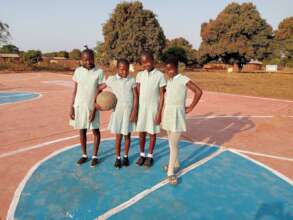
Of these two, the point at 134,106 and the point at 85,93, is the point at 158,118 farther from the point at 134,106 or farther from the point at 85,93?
the point at 85,93

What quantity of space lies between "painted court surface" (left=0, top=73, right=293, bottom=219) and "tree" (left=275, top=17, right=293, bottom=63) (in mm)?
43828

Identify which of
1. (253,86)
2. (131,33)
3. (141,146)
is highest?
(131,33)

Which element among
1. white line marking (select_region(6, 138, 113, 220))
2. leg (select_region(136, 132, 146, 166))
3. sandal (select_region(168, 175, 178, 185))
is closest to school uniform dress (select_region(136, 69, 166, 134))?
leg (select_region(136, 132, 146, 166))

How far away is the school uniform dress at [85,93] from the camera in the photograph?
4.40 metres

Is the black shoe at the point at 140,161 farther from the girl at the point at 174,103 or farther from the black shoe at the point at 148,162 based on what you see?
the girl at the point at 174,103

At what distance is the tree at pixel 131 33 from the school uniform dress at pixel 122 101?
34.0m

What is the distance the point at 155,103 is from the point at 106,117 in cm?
484

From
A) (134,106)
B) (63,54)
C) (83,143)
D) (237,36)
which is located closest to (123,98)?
(134,106)

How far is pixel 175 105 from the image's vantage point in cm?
405

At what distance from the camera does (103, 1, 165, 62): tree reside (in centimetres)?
3778

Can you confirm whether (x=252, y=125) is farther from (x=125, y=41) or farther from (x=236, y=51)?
(x=236, y=51)

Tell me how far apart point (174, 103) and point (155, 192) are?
4.36 ft

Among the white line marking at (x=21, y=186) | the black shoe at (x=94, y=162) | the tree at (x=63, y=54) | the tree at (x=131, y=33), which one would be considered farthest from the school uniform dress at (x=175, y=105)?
the tree at (x=63, y=54)

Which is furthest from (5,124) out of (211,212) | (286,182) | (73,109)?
(286,182)
